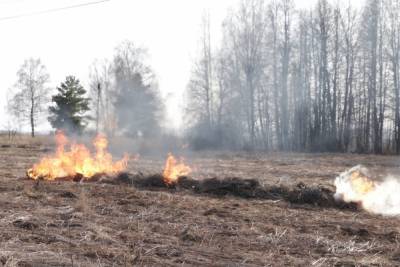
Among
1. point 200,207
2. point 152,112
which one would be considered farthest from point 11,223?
point 152,112

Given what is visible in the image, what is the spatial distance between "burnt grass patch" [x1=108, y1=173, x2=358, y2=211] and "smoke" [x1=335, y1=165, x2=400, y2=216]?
10.9 inches

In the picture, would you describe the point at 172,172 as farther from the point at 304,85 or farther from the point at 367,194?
the point at 304,85

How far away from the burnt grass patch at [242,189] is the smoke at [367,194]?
0.91 ft

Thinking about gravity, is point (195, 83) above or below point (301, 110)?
above

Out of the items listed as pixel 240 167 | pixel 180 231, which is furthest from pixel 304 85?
pixel 180 231

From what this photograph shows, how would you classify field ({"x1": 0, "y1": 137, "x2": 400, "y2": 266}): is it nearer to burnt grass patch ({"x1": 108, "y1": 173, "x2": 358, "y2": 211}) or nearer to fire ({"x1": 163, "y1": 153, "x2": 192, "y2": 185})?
burnt grass patch ({"x1": 108, "y1": 173, "x2": 358, "y2": 211})

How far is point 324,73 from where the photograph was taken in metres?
42.1

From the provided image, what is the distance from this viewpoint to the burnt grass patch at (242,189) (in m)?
11.7

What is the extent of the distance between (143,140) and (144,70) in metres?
25.1

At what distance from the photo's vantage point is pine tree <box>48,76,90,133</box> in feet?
169

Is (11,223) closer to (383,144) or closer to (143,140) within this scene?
(143,140)

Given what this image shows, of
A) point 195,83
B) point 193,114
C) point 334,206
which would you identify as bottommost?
point 334,206

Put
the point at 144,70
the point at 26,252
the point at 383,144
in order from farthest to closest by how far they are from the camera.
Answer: the point at 144,70, the point at 383,144, the point at 26,252

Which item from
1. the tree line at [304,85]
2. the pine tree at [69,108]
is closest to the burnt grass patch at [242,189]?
the tree line at [304,85]
